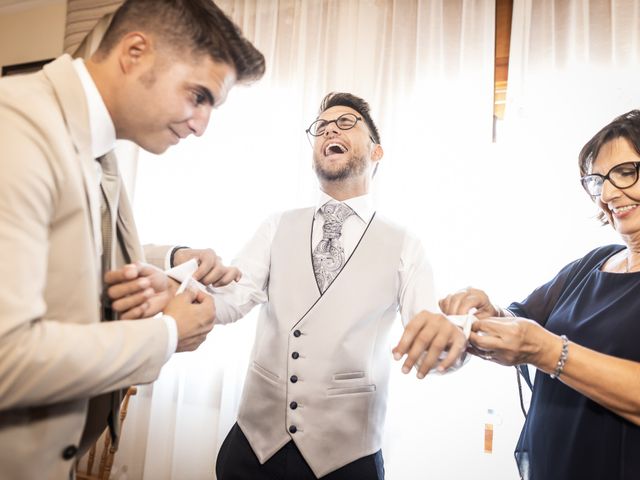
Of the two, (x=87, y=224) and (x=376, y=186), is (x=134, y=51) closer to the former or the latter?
(x=87, y=224)

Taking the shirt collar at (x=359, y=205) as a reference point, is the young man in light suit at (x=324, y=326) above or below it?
below

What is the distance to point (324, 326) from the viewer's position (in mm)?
1467

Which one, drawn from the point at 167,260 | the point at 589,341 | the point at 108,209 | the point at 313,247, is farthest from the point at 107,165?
the point at 589,341

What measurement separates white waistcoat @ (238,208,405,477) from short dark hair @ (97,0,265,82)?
0.80 meters

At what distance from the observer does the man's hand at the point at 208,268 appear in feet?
4.16

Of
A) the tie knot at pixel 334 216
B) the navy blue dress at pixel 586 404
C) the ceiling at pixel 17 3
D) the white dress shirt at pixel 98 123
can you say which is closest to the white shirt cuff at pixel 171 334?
the white dress shirt at pixel 98 123

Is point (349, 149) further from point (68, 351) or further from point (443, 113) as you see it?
point (68, 351)

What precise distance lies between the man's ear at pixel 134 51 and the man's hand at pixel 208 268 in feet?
1.81

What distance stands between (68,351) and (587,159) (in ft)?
5.16

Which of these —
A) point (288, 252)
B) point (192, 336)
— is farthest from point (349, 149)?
point (192, 336)

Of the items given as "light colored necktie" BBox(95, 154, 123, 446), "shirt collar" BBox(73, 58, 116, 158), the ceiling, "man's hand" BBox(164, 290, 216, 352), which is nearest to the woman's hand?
"man's hand" BBox(164, 290, 216, 352)

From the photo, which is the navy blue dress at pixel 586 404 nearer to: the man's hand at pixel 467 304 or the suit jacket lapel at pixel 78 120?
the man's hand at pixel 467 304

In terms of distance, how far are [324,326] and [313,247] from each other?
31 centimetres

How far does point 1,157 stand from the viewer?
0.68 m
